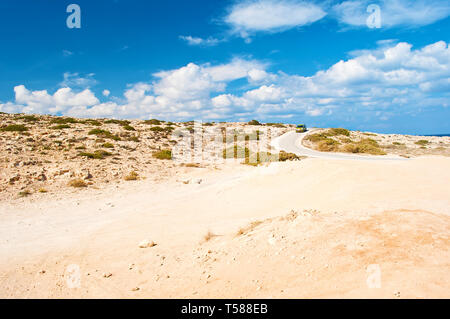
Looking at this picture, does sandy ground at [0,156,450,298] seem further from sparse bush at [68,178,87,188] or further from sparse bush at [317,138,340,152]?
sparse bush at [317,138,340,152]

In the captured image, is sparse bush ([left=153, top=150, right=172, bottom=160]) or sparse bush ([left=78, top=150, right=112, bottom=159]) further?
sparse bush ([left=153, top=150, right=172, bottom=160])

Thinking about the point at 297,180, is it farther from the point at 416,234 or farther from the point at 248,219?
the point at 416,234

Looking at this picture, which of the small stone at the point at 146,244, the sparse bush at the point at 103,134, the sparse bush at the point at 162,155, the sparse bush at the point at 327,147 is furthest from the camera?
the sparse bush at the point at 327,147

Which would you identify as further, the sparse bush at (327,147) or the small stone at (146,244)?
the sparse bush at (327,147)

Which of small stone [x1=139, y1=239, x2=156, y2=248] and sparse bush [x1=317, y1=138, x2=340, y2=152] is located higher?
sparse bush [x1=317, y1=138, x2=340, y2=152]

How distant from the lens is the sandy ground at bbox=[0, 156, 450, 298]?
505cm

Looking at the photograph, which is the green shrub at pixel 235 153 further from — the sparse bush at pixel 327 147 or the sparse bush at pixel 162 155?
the sparse bush at pixel 327 147

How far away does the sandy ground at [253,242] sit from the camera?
5.05 metres

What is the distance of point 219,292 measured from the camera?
17.8 ft

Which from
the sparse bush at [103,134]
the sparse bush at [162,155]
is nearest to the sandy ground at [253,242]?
the sparse bush at [162,155]

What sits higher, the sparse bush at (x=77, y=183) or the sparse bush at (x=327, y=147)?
the sparse bush at (x=327, y=147)

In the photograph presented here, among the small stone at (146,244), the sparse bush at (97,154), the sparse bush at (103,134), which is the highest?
the sparse bush at (103,134)

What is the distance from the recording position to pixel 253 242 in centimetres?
681

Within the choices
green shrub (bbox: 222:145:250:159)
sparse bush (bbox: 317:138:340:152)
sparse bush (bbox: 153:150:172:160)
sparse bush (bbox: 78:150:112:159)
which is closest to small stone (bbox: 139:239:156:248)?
sparse bush (bbox: 78:150:112:159)
